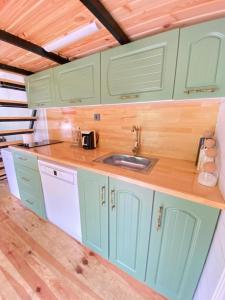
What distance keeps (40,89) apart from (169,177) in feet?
6.32

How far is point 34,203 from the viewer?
1952mm

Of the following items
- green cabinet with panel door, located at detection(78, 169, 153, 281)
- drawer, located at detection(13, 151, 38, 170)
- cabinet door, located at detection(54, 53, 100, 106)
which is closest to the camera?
green cabinet with panel door, located at detection(78, 169, 153, 281)

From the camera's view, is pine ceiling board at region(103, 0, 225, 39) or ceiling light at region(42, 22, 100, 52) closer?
pine ceiling board at region(103, 0, 225, 39)

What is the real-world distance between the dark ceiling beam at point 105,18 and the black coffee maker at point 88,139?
3.22 feet

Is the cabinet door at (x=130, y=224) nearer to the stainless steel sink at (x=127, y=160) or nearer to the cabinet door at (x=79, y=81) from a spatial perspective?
the stainless steel sink at (x=127, y=160)

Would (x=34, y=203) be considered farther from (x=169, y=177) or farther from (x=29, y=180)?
(x=169, y=177)

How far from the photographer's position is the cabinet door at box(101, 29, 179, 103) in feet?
3.25

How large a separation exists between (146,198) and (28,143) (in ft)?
6.19

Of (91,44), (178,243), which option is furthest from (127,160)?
(91,44)

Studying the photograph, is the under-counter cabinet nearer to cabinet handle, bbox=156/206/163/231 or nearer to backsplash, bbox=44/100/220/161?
backsplash, bbox=44/100/220/161

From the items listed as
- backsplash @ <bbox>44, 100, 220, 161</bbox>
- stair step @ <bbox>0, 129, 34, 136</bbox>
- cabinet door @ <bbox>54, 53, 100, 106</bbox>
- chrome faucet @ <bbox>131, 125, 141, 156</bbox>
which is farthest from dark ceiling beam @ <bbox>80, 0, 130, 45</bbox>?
stair step @ <bbox>0, 129, 34, 136</bbox>

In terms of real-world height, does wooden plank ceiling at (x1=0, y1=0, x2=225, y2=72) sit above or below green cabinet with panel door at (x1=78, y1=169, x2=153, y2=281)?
above

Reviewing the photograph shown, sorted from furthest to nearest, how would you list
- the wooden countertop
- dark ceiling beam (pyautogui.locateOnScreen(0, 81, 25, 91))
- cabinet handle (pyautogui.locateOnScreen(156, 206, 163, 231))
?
dark ceiling beam (pyautogui.locateOnScreen(0, 81, 25, 91)), cabinet handle (pyautogui.locateOnScreen(156, 206, 163, 231)), the wooden countertop

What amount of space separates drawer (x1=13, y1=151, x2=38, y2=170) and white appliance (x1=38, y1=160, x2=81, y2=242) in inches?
5.2
